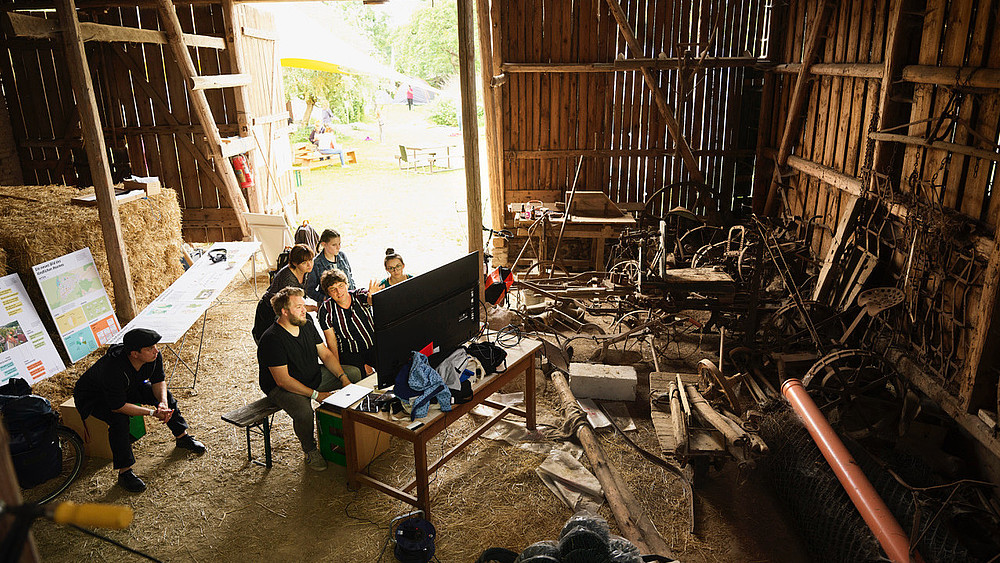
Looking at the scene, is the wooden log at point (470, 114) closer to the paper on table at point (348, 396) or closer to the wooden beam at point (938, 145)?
the paper on table at point (348, 396)

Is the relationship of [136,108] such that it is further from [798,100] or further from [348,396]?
[798,100]

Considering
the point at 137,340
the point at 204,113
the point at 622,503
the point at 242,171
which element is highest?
the point at 204,113

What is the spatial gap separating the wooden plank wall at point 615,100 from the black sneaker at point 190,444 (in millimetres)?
6839

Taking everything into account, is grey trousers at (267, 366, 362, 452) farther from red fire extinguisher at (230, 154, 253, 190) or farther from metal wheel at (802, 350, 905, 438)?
red fire extinguisher at (230, 154, 253, 190)

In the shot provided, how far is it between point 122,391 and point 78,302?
7.27 feet

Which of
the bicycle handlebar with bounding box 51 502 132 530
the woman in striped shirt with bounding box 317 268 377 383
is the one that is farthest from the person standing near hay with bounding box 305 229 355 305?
the bicycle handlebar with bounding box 51 502 132 530

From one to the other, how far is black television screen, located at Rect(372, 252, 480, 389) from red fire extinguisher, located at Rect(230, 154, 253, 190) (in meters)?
7.00

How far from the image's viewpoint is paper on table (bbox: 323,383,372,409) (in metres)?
4.76

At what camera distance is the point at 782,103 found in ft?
32.7

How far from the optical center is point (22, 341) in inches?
238

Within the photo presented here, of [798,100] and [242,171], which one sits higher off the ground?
[798,100]

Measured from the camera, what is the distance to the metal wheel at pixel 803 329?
6879 mm

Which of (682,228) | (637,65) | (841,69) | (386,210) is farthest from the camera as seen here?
(386,210)

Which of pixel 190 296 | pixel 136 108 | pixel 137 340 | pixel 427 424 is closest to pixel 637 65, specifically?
pixel 190 296
